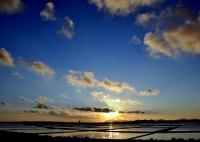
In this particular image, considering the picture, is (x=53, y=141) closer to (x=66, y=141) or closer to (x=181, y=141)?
(x=66, y=141)

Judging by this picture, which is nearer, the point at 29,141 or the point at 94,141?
the point at 29,141

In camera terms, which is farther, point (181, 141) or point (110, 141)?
point (110, 141)

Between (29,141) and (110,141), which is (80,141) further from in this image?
(29,141)

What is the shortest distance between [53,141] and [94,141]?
4.33 metres

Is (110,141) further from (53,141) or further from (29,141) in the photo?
(29,141)

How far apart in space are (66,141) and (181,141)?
1187cm

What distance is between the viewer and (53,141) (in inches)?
846

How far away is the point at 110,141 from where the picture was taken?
2284cm

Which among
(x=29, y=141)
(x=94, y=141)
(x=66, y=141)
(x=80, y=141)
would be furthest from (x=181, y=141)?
(x=29, y=141)

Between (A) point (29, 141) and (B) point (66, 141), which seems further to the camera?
(B) point (66, 141)

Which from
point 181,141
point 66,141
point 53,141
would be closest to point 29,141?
point 53,141

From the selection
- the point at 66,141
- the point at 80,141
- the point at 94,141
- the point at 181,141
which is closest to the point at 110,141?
the point at 94,141

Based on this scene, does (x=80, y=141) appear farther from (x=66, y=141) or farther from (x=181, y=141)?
(x=181, y=141)

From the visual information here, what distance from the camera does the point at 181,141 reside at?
20.6 m
